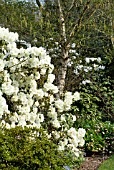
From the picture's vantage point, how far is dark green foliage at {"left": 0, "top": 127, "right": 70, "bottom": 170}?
3738 millimetres

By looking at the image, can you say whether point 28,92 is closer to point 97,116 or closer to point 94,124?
point 94,124

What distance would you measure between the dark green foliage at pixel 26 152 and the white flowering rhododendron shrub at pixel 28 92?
32 centimetres

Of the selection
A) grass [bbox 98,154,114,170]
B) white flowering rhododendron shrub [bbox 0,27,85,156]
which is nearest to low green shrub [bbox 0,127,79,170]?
white flowering rhododendron shrub [bbox 0,27,85,156]

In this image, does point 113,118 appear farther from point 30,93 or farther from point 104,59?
point 30,93

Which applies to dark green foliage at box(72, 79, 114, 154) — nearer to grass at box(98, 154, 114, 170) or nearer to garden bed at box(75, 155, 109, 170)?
garden bed at box(75, 155, 109, 170)

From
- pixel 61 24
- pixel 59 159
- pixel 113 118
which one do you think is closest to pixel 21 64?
pixel 59 159

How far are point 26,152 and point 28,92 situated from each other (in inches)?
42.8

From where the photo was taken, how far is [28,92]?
4.73 m

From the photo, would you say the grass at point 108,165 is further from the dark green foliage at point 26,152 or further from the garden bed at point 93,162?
the dark green foliage at point 26,152

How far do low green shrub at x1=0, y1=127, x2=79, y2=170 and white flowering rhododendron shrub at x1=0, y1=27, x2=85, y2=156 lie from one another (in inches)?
12.4

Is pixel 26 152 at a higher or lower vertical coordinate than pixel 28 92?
lower

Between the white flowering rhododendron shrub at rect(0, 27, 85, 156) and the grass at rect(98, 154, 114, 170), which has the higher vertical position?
the white flowering rhododendron shrub at rect(0, 27, 85, 156)

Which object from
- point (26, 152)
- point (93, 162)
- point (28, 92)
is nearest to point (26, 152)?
point (26, 152)

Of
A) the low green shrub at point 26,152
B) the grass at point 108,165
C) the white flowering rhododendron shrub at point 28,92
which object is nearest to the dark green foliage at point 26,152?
the low green shrub at point 26,152
